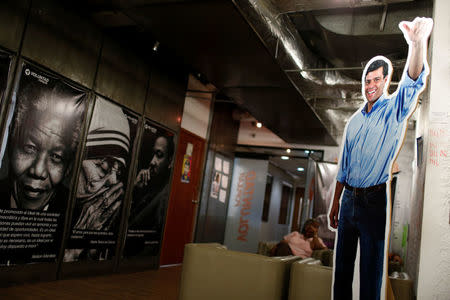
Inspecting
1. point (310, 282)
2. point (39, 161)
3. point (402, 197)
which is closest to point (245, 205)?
point (402, 197)

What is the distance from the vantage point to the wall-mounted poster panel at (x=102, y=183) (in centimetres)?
480

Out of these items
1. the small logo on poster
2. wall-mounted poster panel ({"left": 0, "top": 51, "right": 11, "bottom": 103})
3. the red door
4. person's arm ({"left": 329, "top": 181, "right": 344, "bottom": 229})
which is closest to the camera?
person's arm ({"left": 329, "top": 181, "right": 344, "bottom": 229})

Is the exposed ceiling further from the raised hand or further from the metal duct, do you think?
the raised hand

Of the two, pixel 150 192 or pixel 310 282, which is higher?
pixel 150 192

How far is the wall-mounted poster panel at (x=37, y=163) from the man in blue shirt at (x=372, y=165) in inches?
121

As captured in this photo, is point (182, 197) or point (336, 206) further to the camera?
point (182, 197)

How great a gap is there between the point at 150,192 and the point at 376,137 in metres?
4.03

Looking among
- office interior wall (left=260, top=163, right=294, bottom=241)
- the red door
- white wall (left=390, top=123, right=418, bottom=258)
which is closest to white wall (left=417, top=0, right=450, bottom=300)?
the red door

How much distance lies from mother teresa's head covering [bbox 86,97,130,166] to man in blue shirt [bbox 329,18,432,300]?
10.4 feet

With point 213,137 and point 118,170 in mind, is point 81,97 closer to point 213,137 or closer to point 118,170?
point 118,170

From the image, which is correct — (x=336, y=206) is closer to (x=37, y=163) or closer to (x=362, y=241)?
(x=362, y=241)

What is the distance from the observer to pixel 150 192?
6.00 m

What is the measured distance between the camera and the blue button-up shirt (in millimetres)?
2533

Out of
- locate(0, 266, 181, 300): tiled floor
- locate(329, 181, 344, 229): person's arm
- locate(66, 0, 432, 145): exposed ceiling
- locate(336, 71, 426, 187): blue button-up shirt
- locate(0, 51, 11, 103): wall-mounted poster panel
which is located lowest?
locate(0, 266, 181, 300): tiled floor
